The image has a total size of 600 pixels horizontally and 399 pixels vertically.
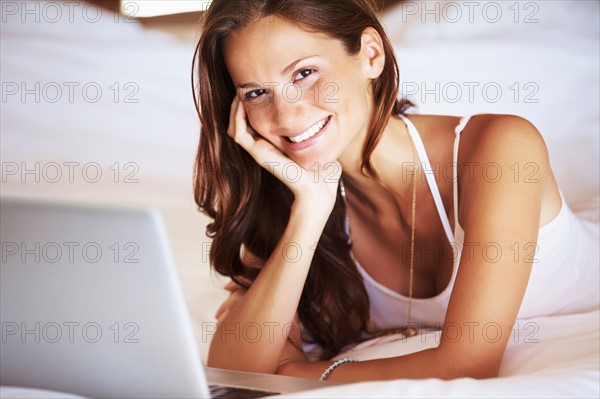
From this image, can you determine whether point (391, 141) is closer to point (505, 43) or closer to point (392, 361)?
point (392, 361)

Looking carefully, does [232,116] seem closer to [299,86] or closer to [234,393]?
[299,86]

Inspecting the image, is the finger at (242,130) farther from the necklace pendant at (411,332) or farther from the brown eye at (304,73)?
the necklace pendant at (411,332)

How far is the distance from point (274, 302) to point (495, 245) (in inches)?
13.9

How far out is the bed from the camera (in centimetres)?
190

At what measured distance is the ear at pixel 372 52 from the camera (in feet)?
4.13

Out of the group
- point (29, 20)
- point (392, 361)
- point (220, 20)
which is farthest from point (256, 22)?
point (29, 20)

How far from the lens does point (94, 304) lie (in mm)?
677

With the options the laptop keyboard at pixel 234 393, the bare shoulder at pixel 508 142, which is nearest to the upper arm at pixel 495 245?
the bare shoulder at pixel 508 142

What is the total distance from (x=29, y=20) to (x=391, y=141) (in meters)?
1.19

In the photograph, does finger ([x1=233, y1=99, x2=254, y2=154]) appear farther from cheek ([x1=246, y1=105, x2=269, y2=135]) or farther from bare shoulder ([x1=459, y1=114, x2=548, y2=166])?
bare shoulder ([x1=459, y1=114, x2=548, y2=166])

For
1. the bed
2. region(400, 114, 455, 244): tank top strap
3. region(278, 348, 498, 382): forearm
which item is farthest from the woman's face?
the bed

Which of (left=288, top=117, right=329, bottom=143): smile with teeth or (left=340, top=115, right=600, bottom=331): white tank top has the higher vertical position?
(left=288, top=117, right=329, bottom=143): smile with teeth

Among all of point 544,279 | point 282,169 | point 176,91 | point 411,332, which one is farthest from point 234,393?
point 176,91

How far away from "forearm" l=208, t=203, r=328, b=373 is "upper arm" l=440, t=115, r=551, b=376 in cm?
24
